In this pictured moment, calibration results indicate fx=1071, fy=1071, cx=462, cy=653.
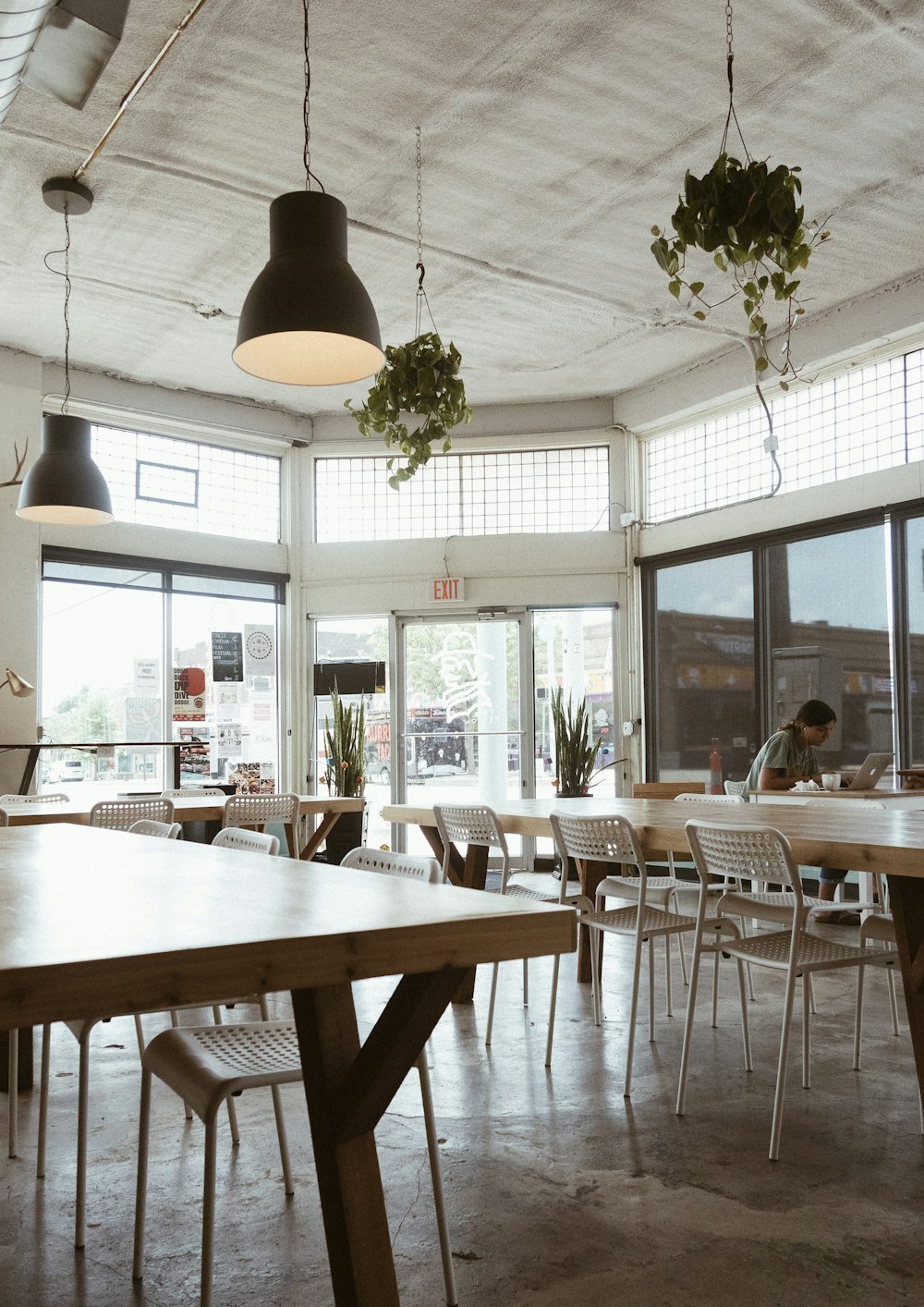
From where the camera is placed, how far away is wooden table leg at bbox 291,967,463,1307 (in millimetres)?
1552

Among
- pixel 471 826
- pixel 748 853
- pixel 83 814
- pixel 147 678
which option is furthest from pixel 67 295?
pixel 748 853

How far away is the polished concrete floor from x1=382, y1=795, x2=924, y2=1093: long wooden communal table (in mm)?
485

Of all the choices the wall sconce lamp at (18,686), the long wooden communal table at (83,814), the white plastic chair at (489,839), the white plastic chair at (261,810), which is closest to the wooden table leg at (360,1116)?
the long wooden communal table at (83,814)

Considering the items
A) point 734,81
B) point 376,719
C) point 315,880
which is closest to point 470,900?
point 315,880

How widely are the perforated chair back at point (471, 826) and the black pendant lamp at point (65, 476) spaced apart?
2.30m

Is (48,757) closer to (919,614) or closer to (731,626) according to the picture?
(731,626)

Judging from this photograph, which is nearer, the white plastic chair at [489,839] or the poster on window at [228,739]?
the white plastic chair at [489,839]

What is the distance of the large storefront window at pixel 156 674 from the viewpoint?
7.90 metres

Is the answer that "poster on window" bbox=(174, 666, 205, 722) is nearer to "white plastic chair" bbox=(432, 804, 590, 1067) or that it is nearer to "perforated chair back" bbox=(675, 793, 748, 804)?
"white plastic chair" bbox=(432, 804, 590, 1067)

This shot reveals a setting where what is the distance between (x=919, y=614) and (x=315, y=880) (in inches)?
216

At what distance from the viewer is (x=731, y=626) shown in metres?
7.90

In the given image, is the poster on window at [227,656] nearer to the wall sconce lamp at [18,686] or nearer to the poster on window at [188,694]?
the poster on window at [188,694]

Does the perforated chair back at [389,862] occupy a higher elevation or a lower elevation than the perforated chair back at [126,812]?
higher

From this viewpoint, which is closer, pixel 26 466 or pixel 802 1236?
pixel 802 1236
